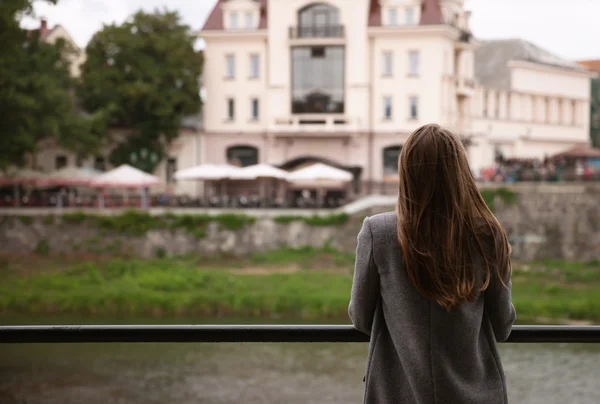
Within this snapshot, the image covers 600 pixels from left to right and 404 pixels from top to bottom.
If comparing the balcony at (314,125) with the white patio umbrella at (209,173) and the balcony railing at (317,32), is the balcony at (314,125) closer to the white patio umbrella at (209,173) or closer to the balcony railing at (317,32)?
the balcony railing at (317,32)

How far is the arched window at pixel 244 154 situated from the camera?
127 feet

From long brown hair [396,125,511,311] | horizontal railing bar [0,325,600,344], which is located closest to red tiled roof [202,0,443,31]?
horizontal railing bar [0,325,600,344]

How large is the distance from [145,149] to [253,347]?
18780 millimetres

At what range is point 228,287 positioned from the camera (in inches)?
1040

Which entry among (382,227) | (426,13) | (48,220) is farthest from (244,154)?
(382,227)

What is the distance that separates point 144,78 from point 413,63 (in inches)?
432

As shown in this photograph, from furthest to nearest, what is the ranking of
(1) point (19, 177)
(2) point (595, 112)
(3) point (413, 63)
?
(2) point (595, 112) < (3) point (413, 63) < (1) point (19, 177)

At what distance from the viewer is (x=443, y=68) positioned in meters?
36.9

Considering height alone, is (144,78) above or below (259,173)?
above

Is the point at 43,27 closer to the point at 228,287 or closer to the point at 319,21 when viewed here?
the point at 319,21

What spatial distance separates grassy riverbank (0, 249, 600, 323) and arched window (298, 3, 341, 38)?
10.9m

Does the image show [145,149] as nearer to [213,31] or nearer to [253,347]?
[213,31]

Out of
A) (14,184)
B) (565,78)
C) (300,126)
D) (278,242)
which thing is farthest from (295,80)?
(565,78)

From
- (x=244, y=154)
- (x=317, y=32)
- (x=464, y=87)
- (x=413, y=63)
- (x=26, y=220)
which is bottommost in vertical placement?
(x=26, y=220)
